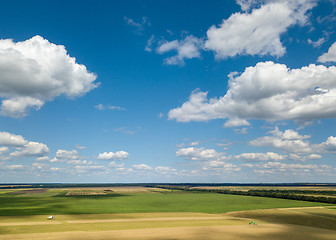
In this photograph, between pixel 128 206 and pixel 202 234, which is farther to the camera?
pixel 128 206

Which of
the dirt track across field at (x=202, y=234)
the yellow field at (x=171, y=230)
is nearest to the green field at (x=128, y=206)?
the yellow field at (x=171, y=230)

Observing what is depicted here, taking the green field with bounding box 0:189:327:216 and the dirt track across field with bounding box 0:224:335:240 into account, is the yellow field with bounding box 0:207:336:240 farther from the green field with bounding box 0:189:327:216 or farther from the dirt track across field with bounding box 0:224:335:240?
the green field with bounding box 0:189:327:216

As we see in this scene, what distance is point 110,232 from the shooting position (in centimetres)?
5644

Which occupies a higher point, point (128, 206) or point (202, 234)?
point (202, 234)

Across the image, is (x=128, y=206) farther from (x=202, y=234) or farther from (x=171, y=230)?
(x=202, y=234)

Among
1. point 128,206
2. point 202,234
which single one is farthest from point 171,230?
point 128,206

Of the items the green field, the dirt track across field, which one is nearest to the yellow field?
the dirt track across field

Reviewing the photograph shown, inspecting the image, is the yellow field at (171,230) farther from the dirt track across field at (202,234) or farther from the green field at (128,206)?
the green field at (128,206)

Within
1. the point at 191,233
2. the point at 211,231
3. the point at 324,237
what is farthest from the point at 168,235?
the point at 324,237

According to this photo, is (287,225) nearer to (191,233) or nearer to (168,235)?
(191,233)

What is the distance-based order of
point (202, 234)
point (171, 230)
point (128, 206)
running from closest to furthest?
point (202, 234)
point (171, 230)
point (128, 206)

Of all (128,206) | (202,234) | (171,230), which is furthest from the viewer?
(128,206)

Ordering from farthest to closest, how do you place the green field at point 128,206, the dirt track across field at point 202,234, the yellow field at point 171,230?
1. the green field at point 128,206
2. the yellow field at point 171,230
3. the dirt track across field at point 202,234

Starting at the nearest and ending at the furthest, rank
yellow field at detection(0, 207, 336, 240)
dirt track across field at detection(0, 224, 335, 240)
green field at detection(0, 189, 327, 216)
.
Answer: dirt track across field at detection(0, 224, 335, 240), yellow field at detection(0, 207, 336, 240), green field at detection(0, 189, 327, 216)
